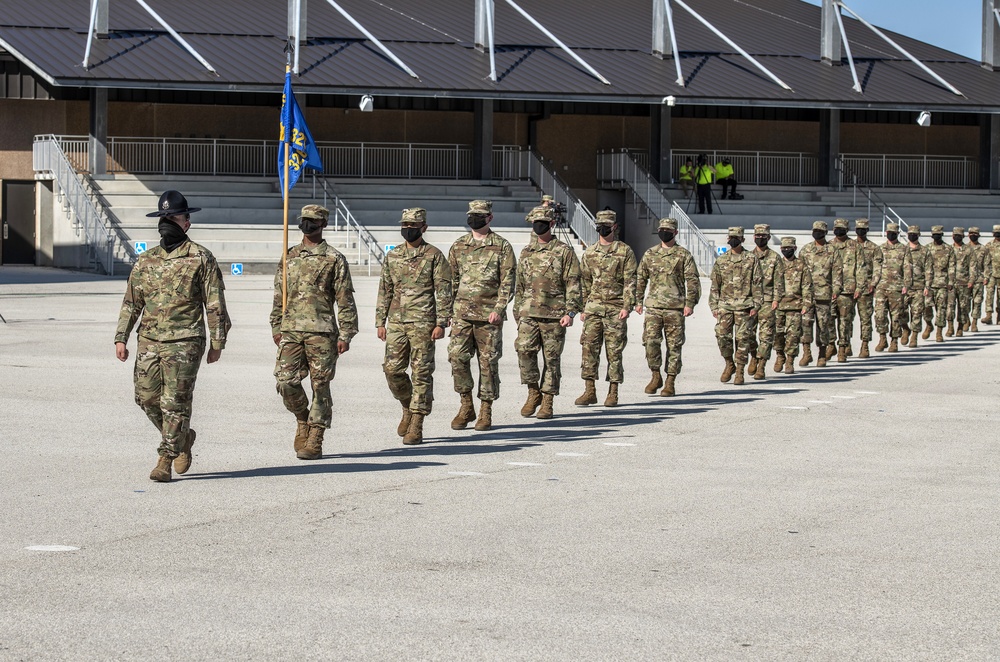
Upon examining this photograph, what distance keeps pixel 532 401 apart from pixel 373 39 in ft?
105

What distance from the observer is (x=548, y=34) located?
47.3 m

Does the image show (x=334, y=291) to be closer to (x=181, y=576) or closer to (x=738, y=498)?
(x=738, y=498)

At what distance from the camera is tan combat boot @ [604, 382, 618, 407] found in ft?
52.0

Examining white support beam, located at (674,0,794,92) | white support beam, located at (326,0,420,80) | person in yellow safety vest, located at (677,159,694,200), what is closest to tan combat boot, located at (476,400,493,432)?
white support beam, located at (326,0,420,80)

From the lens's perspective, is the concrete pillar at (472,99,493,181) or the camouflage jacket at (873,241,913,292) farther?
the concrete pillar at (472,99,493,181)

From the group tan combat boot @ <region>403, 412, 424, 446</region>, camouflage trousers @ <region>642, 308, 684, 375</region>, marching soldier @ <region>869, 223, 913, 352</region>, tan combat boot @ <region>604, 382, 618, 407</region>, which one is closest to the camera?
tan combat boot @ <region>403, 412, 424, 446</region>

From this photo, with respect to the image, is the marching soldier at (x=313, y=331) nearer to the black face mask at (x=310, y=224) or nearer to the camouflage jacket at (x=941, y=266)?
→ the black face mask at (x=310, y=224)

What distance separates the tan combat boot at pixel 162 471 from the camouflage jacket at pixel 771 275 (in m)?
10.6

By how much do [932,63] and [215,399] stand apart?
4275cm

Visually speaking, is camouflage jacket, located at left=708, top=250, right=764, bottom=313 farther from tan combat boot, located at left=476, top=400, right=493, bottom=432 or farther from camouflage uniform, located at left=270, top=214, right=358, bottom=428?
camouflage uniform, located at left=270, top=214, right=358, bottom=428

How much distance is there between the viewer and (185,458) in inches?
426

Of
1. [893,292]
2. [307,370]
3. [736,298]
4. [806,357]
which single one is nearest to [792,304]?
[806,357]

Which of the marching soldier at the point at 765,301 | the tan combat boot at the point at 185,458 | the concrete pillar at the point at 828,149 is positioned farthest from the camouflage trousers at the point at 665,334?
the concrete pillar at the point at 828,149

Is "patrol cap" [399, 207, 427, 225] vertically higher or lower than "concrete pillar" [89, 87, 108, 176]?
lower
